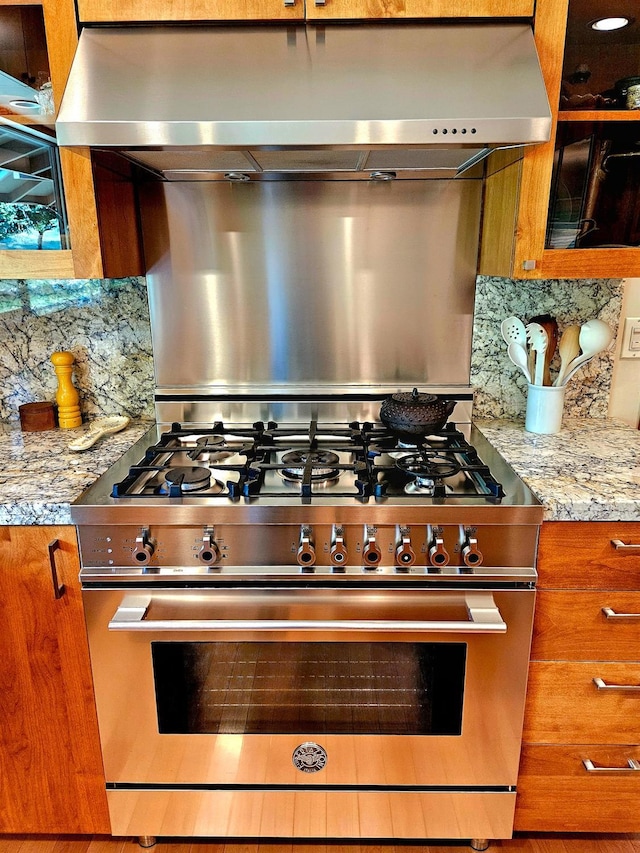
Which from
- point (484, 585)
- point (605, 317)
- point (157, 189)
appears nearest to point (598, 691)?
point (484, 585)

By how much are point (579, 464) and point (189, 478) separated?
913 millimetres

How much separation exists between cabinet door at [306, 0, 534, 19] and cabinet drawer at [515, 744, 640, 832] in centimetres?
163

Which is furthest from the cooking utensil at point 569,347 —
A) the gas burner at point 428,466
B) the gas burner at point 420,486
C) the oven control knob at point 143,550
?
the oven control knob at point 143,550

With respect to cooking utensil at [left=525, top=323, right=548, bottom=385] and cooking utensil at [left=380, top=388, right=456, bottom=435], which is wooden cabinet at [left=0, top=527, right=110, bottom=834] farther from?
cooking utensil at [left=525, top=323, right=548, bottom=385]

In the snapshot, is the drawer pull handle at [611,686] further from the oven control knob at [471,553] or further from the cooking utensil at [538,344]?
the cooking utensil at [538,344]

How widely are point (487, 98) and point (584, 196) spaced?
15.5 inches

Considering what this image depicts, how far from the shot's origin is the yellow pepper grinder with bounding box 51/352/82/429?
167 centimetres

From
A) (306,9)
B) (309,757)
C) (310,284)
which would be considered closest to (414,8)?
(306,9)

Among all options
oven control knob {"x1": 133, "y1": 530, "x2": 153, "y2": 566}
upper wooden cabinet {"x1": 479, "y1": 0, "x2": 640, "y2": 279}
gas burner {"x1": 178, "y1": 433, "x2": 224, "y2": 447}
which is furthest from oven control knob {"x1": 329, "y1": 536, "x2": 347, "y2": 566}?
upper wooden cabinet {"x1": 479, "y1": 0, "x2": 640, "y2": 279}

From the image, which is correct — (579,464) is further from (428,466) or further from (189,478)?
(189,478)

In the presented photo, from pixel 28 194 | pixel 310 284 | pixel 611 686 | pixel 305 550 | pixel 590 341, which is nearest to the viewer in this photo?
pixel 305 550

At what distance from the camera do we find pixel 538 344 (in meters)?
1.56

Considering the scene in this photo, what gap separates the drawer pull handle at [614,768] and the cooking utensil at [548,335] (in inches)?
36.6

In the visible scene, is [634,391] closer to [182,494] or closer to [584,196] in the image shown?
[584,196]
